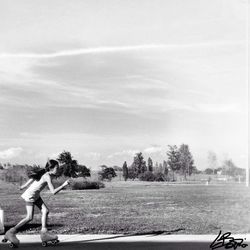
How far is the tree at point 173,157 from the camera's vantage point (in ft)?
44.1

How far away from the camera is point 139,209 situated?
15.0m

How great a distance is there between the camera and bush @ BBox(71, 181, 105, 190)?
53.0 feet

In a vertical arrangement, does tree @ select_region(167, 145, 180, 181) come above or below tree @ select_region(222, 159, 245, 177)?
above

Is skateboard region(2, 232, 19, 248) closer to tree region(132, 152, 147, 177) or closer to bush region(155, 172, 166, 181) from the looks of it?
tree region(132, 152, 147, 177)

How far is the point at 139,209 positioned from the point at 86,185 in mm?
2149

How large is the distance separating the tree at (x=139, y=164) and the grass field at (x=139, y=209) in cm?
107

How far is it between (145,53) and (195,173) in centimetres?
830

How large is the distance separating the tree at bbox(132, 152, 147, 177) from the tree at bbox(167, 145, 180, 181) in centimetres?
76

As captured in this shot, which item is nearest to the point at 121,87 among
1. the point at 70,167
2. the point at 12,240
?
the point at 70,167

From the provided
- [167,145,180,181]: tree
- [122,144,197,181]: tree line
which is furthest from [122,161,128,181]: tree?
[167,145,180,181]: tree

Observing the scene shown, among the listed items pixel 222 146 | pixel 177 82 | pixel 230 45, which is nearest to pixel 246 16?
pixel 230 45

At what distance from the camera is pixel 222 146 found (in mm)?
12664

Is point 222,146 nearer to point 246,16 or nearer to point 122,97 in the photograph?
point 122,97

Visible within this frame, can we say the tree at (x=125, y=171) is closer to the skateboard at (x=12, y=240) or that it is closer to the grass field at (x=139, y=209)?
the grass field at (x=139, y=209)
